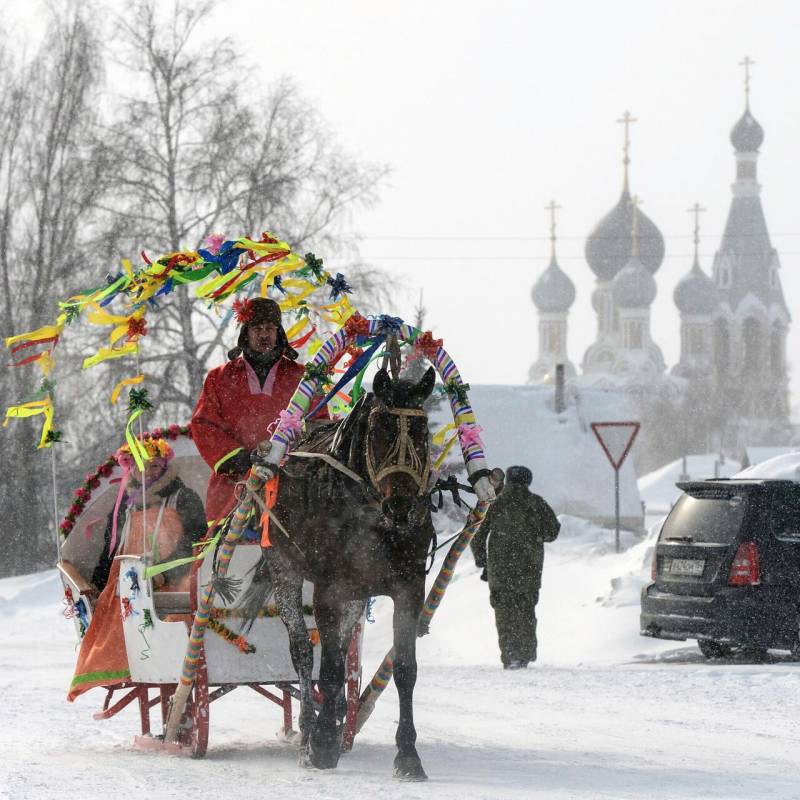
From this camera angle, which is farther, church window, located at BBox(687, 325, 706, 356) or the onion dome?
church window, located at BBox(687, 325, 706, 356)

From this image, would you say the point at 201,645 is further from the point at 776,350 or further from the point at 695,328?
the point at 776,350

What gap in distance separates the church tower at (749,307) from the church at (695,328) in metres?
0.08

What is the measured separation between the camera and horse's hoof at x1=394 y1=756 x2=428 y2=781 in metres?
7.86

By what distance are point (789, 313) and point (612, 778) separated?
14408 cm

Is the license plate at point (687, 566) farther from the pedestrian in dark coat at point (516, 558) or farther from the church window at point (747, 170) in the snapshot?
the church window at point (747, 170)

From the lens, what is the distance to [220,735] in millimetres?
10078

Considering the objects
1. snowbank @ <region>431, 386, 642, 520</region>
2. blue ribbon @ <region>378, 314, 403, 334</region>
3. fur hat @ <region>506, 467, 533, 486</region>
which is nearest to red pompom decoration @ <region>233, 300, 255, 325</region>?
blue ribbon @ <region>378, 314, 403, 334</region>

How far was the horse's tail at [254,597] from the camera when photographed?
892 cm

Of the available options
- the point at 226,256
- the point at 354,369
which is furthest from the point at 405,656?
the point at 226,256

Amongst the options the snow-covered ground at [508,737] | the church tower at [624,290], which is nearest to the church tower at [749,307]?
the church tower at [624,290]

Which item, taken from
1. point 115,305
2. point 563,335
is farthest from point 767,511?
point 563,335

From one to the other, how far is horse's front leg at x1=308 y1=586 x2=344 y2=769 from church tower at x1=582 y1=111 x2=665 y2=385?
12121 centimetres

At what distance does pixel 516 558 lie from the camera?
51.6ft

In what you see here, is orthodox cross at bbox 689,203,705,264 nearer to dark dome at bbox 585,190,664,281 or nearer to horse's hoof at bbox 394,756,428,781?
dark dome at bbox 585,190,664,281
